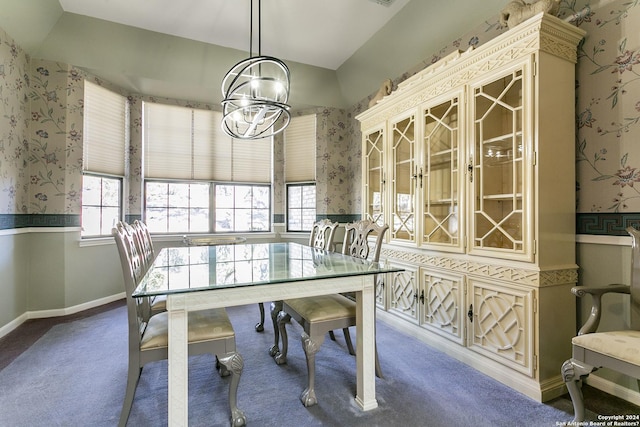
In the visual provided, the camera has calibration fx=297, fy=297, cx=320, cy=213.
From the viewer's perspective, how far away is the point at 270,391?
1869 mm

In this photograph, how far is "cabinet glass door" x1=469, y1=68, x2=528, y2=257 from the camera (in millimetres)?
1896

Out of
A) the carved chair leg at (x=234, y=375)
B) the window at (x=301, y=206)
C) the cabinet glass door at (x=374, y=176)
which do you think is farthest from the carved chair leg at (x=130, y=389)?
the window at (x=301, y=206)

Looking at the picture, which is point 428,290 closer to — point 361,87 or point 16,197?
point 361,87

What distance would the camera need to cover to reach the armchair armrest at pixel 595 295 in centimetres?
155

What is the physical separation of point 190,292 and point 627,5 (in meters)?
2.82

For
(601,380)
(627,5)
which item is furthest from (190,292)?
(627,5)

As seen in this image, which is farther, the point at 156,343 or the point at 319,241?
the point at 319,241

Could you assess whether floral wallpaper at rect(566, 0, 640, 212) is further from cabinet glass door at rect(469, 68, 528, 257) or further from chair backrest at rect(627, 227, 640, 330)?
cabinet glass door at rect(469, 68, 528, 257)

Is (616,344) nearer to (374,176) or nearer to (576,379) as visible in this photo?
(576,379)

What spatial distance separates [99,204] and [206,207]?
132cm

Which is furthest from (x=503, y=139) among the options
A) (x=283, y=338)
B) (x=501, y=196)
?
(x=283, y=338)

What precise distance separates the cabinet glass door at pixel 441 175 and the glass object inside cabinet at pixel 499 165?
0.55 feet

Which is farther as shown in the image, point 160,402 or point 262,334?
point 262,334

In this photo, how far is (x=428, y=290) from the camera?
100.0 inches
